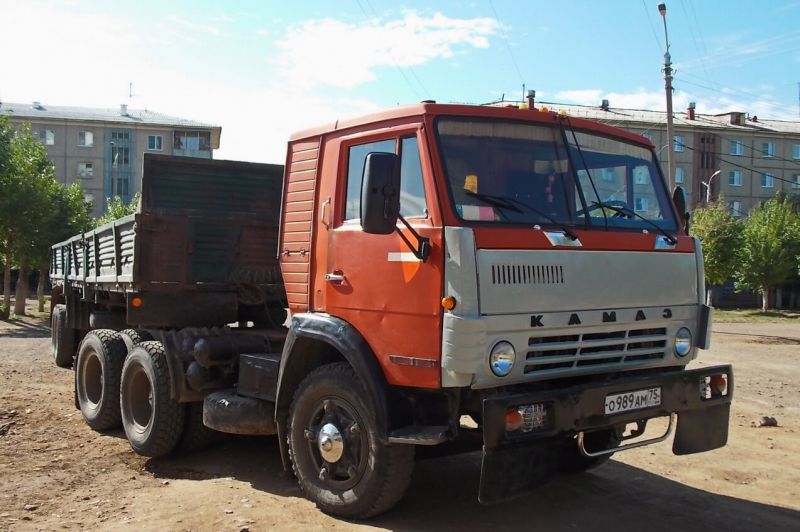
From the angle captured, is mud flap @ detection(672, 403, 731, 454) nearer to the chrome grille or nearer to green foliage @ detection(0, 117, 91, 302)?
the chrome grille

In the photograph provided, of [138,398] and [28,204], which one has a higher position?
[28,204]

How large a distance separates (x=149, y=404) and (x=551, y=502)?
3748 mm

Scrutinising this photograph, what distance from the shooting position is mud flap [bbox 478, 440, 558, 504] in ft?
13.6

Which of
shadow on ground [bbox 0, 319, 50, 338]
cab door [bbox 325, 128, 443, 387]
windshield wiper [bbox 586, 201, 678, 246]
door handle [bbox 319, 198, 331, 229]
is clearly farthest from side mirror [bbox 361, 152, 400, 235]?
shadow on ground [bbox 0, 319, 50, 338]

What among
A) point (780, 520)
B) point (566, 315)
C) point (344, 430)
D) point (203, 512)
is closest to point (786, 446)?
point (780, 520)

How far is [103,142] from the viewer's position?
6122 cm

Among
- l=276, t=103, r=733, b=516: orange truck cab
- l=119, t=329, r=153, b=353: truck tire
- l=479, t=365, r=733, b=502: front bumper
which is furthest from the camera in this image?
l=119, t=329, r=153, b=353: truck tire

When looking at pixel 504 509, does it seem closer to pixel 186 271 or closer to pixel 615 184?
pixel 615 184

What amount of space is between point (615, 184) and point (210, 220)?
383cm

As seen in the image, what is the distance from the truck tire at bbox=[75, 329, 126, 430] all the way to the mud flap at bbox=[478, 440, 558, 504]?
→ 479 cm

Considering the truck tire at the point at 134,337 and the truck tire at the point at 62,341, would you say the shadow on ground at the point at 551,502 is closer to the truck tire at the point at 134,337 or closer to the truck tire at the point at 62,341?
the truck tire at the point at 134,337

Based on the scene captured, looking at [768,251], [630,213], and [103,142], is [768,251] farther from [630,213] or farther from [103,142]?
[103,142]

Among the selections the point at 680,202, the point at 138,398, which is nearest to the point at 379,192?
the point at 680,202

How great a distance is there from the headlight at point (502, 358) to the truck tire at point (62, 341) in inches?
Answer: 335
